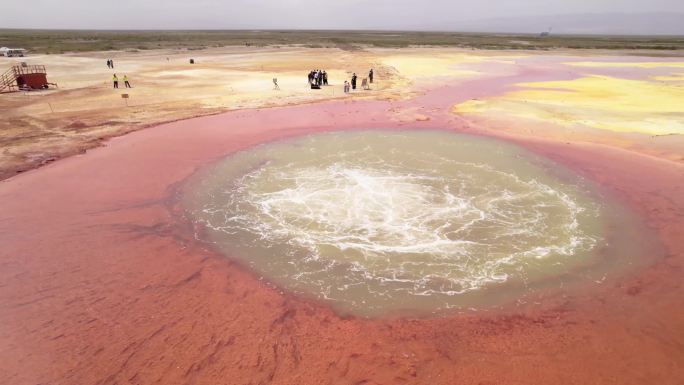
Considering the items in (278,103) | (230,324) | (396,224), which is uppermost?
(278,103)

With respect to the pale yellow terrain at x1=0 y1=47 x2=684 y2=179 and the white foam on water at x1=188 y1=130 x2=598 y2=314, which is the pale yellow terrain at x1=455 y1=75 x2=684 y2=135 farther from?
the white foam on water at x1=188 y1=130 x2=598 y2=314

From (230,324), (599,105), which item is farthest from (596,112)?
(230,324)

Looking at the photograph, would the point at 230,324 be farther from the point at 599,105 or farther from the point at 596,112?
the point at 599,105

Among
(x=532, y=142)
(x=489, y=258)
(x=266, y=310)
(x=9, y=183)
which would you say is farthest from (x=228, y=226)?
(x=532, y=142)

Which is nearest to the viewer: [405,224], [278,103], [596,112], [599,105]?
[405,224]

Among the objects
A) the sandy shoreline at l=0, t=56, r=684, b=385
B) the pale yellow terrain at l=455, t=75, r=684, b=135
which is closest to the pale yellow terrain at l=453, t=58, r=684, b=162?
the pale yellow terrain at l=455, t=75, r=684, b=135

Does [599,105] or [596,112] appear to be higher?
[599,105]

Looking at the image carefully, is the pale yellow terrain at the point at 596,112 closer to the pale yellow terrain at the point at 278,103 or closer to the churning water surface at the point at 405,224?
the pale yellow terrain at the point at 278,103
